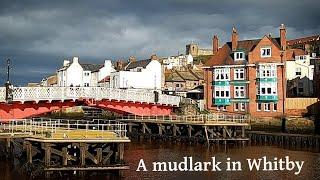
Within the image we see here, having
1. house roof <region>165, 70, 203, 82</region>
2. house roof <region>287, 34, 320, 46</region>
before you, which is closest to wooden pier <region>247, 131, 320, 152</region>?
house roof <region>165, 70, 203, 82</region>

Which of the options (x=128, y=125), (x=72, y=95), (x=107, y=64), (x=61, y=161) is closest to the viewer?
(x=61, y=161)

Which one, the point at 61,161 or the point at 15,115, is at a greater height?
the point at 15,115

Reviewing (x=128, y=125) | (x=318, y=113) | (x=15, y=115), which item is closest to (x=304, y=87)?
(x=318, y=113)

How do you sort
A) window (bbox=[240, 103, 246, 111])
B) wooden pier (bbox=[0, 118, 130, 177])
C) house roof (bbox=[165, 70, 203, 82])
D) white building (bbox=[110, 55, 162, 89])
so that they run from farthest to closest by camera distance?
1. house roof (bbox=[165, 70, 203, 82])
2. white building (bbox=[110, 55, 162, 89])
3. window (bbox=[240, 103, 246, 111])
4. wooden pier (bbox=[0, 118, 130, 177])

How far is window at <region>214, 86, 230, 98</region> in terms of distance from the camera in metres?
66.4

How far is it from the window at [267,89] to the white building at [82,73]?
44185mm

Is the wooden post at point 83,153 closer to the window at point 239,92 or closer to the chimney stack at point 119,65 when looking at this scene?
the window at point 239,92

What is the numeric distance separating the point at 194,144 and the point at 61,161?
23.0m

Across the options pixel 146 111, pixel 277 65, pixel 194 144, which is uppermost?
pixel 277 65

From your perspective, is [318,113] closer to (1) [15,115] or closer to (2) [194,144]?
(2) [194,144]

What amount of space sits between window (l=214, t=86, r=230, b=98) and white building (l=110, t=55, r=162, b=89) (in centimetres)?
2356

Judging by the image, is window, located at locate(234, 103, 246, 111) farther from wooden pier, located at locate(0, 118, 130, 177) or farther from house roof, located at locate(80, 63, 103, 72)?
house roof, located at locate(80, 63, 103, 72)

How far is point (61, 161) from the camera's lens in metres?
30.1

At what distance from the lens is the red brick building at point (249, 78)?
62688mm
